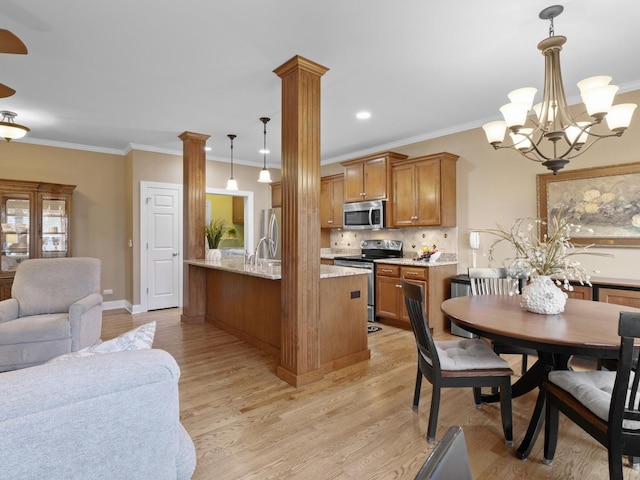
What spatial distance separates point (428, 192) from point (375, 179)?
89cm

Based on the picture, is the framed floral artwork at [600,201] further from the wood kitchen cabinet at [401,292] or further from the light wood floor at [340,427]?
the light wood floor at [340,427]

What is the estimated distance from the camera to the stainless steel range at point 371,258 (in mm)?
4898

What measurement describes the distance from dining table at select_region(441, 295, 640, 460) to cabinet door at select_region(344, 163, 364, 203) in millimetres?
3208

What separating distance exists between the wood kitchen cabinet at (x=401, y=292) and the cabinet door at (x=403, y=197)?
0.74 metres

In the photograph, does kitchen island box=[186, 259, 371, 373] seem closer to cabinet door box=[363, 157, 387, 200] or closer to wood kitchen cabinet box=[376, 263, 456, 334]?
wood kitchen cabinet box=[376, 263, 456, 334]

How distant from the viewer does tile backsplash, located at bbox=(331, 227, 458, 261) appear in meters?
4.79

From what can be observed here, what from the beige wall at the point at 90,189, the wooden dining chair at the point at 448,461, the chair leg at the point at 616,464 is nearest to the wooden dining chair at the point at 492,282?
the chair leg at the point at 616,464

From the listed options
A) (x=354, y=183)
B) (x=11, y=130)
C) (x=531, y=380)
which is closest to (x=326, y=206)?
(x=354, y=183)

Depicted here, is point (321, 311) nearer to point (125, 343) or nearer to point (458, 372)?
point (458, 372)

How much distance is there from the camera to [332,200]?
6133 mm

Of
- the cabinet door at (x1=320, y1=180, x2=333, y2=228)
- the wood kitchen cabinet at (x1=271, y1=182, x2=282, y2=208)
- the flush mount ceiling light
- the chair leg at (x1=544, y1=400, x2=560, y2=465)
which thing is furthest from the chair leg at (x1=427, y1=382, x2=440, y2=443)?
the wood kitchen cabinet at (x1=271, y1=182, x2=282, y2=208)

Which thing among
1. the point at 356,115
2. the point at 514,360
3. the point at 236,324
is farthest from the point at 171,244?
the point at 514,360

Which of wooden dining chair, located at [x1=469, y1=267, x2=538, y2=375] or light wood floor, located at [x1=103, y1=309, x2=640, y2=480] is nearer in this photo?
light wood floor, located at [x1=103, y1=309, x2=640, y2=480]

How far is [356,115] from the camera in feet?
13.8
